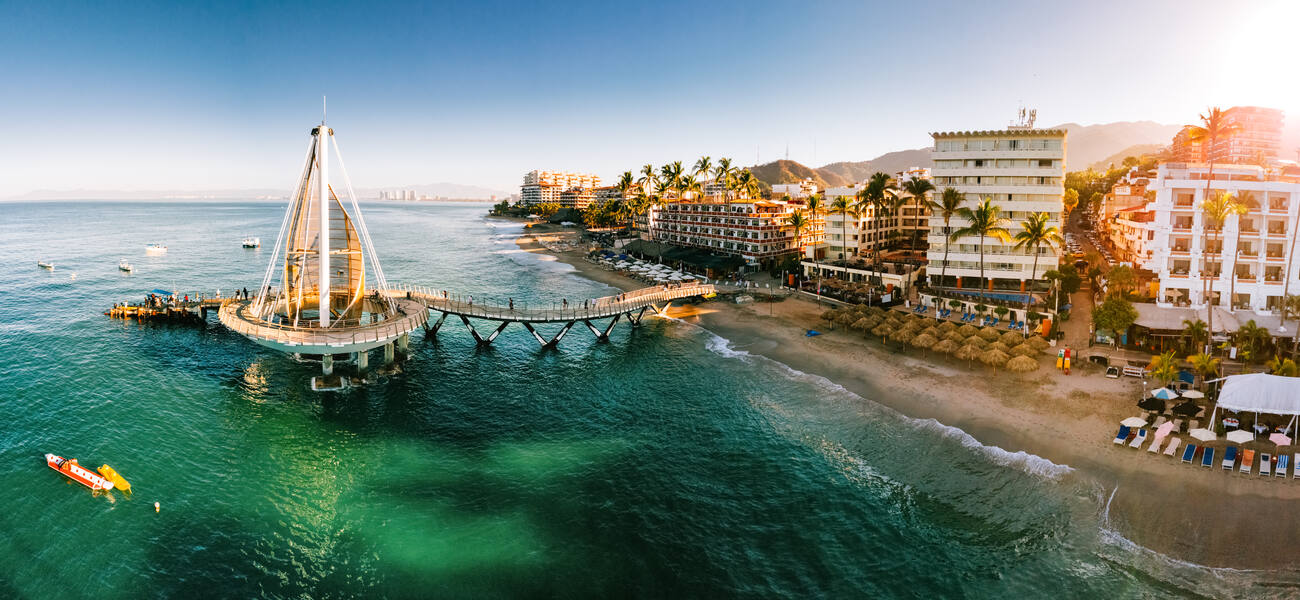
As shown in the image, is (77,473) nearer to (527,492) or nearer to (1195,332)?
(527,492)

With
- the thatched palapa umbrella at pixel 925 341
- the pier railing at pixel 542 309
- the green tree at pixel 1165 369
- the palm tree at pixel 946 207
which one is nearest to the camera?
the green tree at pixel 1165 369

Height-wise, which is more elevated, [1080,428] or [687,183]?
[687,183]

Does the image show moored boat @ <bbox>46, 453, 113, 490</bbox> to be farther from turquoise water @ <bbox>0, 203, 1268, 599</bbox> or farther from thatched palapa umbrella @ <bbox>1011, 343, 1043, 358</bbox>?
thatched palapa umbrella @ <bbox>1011, 343, 1043, 358</bbox>

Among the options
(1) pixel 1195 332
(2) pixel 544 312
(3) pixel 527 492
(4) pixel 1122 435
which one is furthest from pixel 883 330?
(3) pixel 527 492

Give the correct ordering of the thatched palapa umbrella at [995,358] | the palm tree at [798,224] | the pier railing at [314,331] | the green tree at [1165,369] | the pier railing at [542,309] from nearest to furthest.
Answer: the green tree at [1165,369]
the pier railing at [314,331]
the thatched palapa umbrella at [995,358]
the pier railing at [542,309]
the palm tree at [798,224]

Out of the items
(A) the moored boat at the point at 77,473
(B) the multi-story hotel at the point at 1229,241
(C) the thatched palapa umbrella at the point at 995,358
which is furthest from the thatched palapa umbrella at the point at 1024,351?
(A) the moored boat at the point at 77,473

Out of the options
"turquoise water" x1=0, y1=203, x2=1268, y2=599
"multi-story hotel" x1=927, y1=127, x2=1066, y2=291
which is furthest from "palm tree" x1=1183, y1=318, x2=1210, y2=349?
"turquoise water" x1=0, y1=203, x2=1268, y2=599

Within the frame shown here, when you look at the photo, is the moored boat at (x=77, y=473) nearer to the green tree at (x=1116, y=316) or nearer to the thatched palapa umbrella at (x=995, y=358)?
the thatched palapa umbrella at (x=995, y=358)
